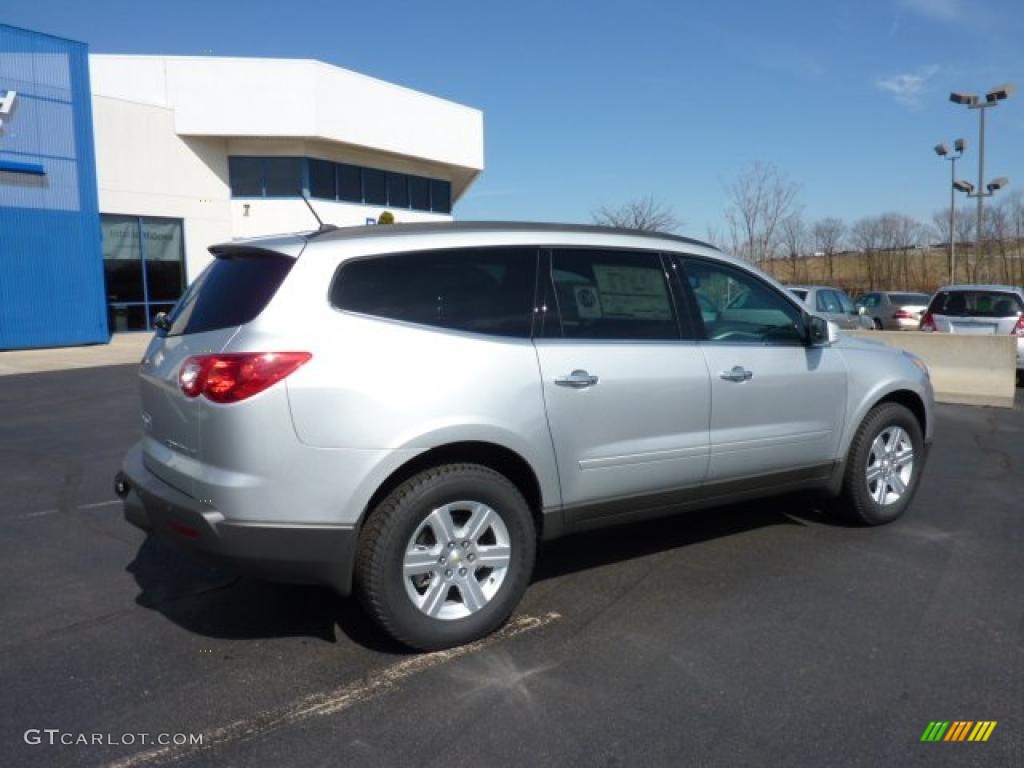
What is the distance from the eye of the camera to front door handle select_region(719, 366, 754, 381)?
437cm

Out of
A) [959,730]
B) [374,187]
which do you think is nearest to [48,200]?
[374,187]

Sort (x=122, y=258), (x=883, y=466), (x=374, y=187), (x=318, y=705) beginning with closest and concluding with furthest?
1. (x=318, y=705)
2. (x=883, y=466)
3. (x=122, y=258)
4. (x=374, y=187)

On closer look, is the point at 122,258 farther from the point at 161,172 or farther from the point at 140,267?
the point at 161,172

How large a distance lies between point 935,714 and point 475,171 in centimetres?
3030

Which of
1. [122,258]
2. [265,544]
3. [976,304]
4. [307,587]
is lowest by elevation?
[307,587]

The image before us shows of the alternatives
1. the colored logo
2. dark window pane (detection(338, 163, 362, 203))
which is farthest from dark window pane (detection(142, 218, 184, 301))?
the colored logo

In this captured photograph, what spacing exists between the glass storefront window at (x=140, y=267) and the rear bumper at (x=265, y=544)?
20.4 metres

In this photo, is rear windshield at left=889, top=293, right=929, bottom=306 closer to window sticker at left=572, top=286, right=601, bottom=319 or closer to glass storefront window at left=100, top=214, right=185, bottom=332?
glass storefront window at left=100, top=214, right=185, bottom=332

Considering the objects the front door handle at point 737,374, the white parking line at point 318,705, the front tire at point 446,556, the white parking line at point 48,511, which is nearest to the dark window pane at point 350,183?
the white parking line at point 48,511

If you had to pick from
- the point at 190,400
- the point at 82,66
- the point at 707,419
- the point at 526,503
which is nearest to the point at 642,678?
the point at 526,503

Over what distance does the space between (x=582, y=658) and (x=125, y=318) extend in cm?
2192

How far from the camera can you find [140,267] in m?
22.3

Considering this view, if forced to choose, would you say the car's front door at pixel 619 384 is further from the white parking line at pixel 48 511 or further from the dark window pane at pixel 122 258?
the dark window pane at pixel 122 258

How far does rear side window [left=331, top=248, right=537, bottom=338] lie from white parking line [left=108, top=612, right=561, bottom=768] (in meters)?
1.41
